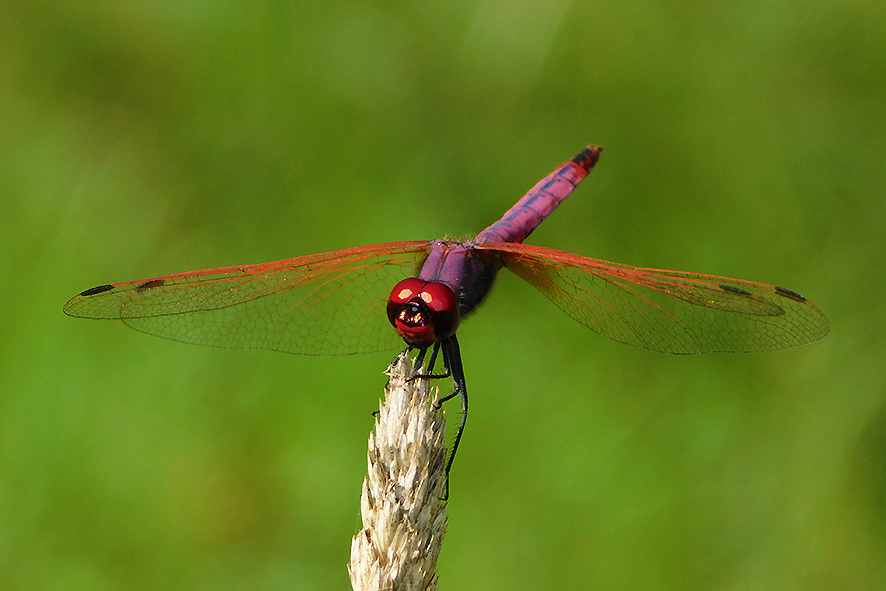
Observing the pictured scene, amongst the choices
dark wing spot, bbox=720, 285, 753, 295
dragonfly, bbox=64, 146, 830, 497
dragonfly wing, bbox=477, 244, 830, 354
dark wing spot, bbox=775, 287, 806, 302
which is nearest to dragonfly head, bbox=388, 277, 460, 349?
dragonfly, bbox=64, 146, 830, 497

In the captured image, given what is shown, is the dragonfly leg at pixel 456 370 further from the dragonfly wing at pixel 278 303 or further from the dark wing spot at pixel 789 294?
the dark wing spot at pixel 789 294

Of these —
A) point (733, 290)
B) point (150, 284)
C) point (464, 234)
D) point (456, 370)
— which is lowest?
point (456, 370)

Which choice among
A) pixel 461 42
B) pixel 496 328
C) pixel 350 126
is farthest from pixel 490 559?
pixel 461 42

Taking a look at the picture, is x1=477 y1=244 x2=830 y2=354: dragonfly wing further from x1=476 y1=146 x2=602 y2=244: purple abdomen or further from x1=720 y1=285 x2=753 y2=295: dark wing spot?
x1=476 y1=146 x2=602 y2=244: purple abdomen

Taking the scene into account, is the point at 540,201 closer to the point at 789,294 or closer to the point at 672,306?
the point at 672,306

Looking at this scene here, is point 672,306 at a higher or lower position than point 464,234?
lower

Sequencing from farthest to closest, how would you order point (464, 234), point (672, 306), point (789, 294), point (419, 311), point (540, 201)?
point (464, 234) → point (540, 201) → point (672, 306) → point (789, 294) → point (419, 311)

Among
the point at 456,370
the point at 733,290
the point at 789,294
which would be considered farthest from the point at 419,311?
the point at 789,294
